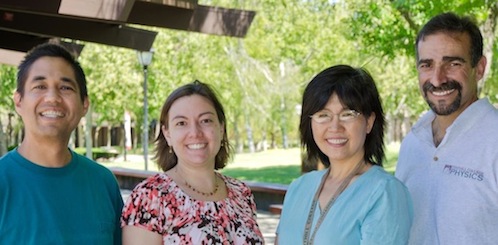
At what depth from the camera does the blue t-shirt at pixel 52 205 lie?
254 centimetres

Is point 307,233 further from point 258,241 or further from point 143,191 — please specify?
point 143,191

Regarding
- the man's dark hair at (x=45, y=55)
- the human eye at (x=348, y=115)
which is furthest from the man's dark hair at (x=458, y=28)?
the man's dark hair at (x=45, y=55)

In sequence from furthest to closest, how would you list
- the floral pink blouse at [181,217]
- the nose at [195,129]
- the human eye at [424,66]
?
the human eye at [424,66] → the nose at [195,129] → the floral pink blouse at [181,217]

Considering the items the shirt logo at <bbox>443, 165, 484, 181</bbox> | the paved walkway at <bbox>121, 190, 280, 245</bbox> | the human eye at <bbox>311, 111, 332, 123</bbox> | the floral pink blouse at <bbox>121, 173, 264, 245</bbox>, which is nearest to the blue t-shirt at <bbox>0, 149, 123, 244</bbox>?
the floral pink blouse at <bbox>121, 173, 264, 245</bbox>

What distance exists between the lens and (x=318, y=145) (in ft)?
9.04

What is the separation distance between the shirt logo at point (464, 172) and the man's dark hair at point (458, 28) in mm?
514

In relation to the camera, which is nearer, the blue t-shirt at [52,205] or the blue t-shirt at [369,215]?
the blue t-shirt at [369,215]

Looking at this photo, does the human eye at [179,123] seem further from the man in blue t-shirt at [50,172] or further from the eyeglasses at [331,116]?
the eyeglasses at [331,116]

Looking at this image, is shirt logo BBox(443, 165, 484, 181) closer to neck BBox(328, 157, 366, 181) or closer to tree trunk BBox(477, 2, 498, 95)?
neck BBox(328, 157, 366, 181)

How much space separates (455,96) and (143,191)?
140cm

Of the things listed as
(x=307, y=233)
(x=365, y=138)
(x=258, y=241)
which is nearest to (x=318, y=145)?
(x=365, y=138)

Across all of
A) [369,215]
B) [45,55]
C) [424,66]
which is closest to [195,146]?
[45,55]

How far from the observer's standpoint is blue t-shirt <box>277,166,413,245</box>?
2393 mm

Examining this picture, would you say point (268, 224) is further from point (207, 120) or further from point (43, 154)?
point (43, 154)
